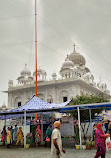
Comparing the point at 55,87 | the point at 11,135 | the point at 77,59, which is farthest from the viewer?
the point at 77,59

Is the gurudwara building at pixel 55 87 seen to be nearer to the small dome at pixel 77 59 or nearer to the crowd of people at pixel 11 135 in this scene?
the small dome at pixel 77 59

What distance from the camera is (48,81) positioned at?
112 feet

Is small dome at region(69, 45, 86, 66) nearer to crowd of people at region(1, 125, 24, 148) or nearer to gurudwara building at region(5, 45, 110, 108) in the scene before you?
gurudwara building at region(5, 45, 110, 108)

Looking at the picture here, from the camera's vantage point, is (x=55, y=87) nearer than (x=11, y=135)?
No

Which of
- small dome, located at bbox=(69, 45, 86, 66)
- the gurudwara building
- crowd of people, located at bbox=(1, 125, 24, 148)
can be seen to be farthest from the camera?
small dome, located at bbox=(69, 45, 86, 66)

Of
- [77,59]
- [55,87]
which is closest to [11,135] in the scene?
[55,87]

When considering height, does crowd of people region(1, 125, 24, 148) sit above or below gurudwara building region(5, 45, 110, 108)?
below

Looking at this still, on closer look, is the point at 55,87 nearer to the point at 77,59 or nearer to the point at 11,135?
the point at 77,59

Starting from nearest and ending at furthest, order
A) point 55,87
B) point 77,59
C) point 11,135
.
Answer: point 11,135
point 55,87
point 77,59

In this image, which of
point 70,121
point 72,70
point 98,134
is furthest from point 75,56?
point 98,134

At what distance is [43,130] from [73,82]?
767 inches

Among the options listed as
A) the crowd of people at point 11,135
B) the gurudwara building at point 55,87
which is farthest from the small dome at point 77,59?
the crowd of people at point 11,135

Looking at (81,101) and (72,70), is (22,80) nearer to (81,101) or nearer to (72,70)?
(72,70)

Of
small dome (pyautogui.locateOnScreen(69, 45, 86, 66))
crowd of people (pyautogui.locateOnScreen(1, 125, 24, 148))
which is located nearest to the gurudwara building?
small dome (pyautogui.locateOnScreen(69, 45, 86, 66))
